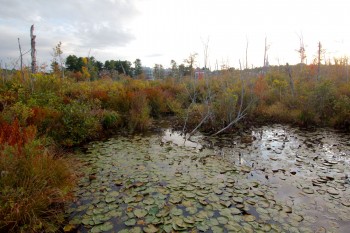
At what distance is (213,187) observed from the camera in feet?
12.0

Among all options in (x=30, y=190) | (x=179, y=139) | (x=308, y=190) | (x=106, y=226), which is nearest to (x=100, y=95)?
(x=179, y=139)

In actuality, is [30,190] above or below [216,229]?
above

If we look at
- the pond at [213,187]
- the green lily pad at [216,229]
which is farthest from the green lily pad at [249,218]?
the green lily pad at [216,229]

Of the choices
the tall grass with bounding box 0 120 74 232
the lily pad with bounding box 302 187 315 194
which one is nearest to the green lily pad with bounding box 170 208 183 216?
the tall grass with bounding box 0 120 74 232

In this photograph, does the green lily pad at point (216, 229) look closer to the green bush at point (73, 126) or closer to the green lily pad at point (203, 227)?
the green lily pad at point (203, 227)

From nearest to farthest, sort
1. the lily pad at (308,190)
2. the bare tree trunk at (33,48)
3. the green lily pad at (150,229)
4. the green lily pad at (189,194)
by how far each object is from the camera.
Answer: the green lily pad at (150,229), the green lily pad at (189,194), the lily pad at (308,190), the bare tree trunk at (33,48)

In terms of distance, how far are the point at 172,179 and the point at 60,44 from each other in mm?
9229

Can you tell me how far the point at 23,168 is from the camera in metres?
2.70

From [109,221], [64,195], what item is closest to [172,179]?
[109,221]

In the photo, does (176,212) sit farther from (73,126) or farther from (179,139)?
(73,126)

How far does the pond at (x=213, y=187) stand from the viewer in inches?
109

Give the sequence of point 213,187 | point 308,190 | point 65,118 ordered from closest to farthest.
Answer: point 308,190 → point 213,187 → point 65,118

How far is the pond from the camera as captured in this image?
276 cm

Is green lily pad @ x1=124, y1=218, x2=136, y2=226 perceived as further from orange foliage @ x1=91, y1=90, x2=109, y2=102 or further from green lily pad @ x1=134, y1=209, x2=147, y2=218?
orange foliage @ x1=91, y1=90, x2=109, y2=102
